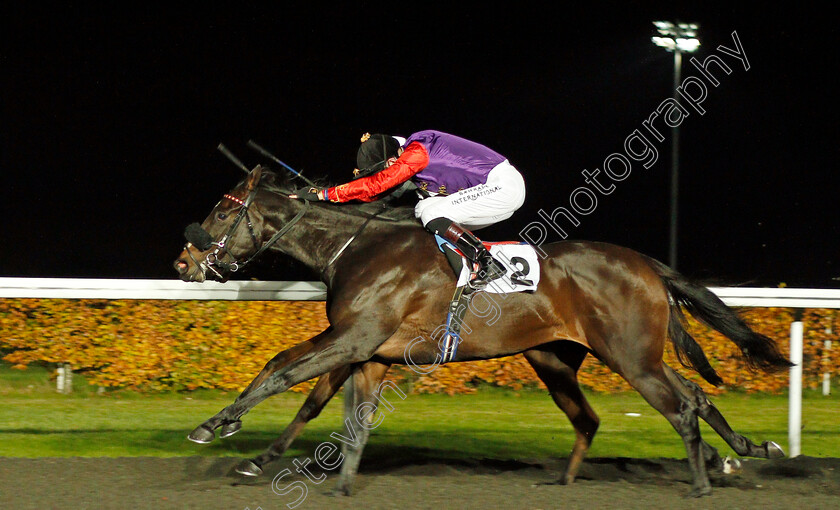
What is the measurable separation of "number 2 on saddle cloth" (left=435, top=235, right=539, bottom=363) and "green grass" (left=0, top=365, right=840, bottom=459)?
1.01 metres

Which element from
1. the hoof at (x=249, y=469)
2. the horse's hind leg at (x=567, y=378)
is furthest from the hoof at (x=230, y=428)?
the horse's hind leg at (x=567, y=378)

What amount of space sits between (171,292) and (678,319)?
10.3 ft

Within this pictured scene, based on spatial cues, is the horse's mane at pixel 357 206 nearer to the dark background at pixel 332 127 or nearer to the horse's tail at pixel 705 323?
the horse's tail at pixel 705 323

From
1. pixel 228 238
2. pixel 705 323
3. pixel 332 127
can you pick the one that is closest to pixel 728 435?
pixel 705 323

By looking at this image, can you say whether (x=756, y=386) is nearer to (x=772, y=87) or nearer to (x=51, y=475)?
(x=51, y=475)

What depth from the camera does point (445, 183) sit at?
14.8ft

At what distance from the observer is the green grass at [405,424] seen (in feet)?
16.7

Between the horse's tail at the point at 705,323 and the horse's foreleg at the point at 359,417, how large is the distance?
5.22 feet

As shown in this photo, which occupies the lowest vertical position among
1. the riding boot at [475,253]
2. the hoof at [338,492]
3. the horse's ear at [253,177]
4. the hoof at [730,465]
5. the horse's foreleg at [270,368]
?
the hoof at [730,465]

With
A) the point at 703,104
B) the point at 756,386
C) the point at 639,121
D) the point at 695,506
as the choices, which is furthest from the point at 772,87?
the point at 695,506

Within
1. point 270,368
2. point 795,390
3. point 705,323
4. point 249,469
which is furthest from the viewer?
point 795,390

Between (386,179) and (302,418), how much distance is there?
4.36 ft

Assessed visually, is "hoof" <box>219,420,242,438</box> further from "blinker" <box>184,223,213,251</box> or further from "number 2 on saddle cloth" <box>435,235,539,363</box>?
"number 2 on saddle cloth" <box>435,235,539,363</box>

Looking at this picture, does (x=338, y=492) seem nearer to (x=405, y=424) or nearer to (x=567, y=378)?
(x=567, y=378)
